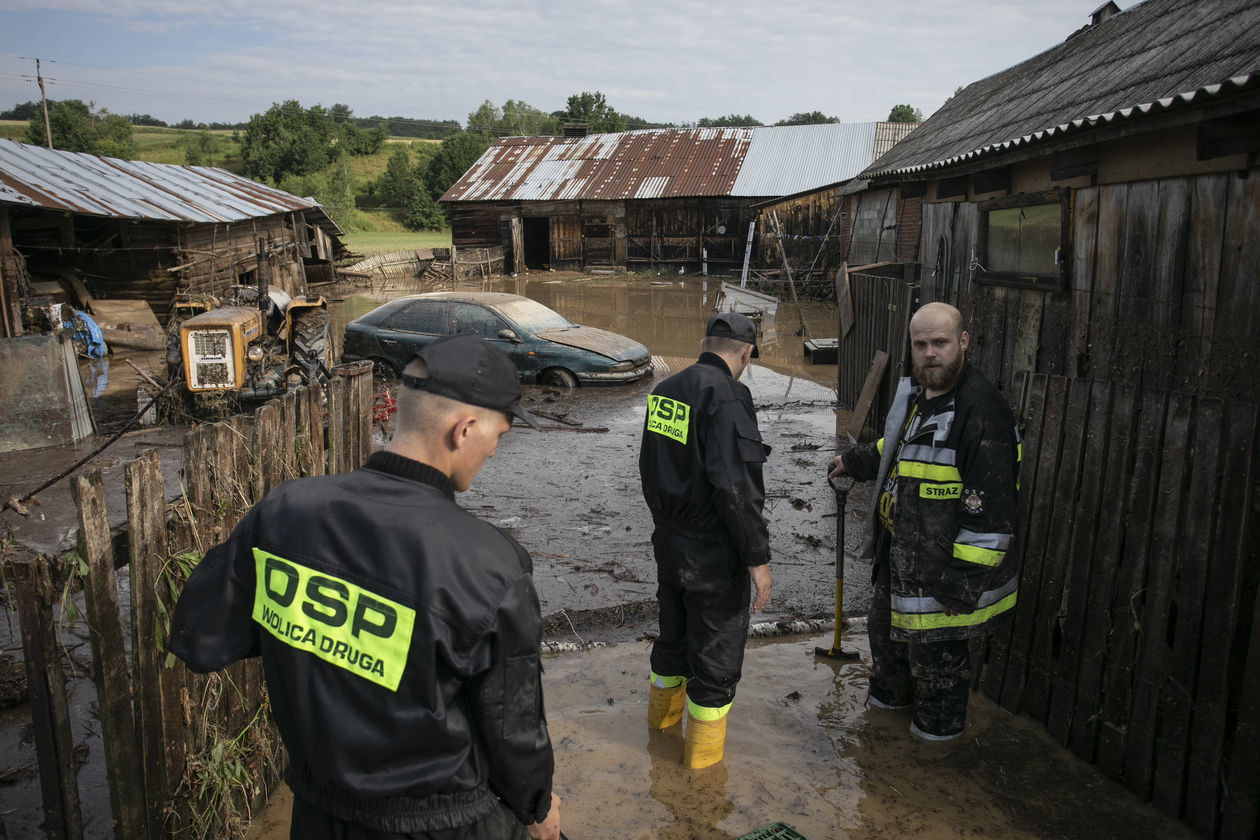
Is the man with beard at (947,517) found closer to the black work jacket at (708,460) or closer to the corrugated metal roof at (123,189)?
the black work jacket at (708,460)

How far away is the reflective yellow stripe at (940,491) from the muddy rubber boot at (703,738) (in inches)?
49.3

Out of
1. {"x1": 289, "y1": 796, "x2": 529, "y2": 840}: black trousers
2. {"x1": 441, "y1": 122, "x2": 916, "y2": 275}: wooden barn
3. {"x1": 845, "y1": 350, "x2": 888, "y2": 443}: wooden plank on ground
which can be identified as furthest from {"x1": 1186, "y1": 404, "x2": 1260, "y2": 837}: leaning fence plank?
{"x1": 441, "y1": 122, "x2": 916, "y2": 275}: wooden barn

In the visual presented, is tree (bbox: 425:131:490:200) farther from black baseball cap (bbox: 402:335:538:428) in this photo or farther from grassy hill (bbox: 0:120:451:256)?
black baseball cap (bbox: 402:335:538:428)

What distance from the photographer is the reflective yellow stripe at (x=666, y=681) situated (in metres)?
3.83

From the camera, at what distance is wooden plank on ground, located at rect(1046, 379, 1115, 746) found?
3.43 metres

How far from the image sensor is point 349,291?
25.6 m

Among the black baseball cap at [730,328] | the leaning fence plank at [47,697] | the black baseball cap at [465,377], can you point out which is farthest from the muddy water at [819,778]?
the black baseball cap at [465,377]

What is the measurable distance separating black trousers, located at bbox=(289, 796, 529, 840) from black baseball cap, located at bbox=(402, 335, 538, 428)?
0.89 m

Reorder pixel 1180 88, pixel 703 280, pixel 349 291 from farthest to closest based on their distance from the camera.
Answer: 1. pixel 703 280
2. pixel 349 291
3. pixel 1180 88

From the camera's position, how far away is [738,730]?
12.9 ft

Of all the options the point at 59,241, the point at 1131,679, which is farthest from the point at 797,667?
the point at 59,241

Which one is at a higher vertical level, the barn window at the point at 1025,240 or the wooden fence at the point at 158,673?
the barn window at the point at 1025,240

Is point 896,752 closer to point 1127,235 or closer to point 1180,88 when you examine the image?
point 1127,235

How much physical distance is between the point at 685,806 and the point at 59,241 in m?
17.9
